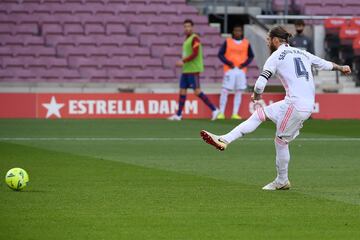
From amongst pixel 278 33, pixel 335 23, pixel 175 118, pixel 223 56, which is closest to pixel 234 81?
pixel 223 56

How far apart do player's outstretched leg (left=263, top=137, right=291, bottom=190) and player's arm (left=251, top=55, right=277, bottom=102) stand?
0.62 m

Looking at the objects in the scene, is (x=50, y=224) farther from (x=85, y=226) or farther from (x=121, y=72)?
(x=121, y=72)

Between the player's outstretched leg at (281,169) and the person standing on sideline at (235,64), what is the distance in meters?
15.6

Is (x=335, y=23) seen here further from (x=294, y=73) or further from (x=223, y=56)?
(x=294, y=73)

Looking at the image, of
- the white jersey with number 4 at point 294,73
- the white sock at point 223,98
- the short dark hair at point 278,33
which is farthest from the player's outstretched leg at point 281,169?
the white sock at point 223,98

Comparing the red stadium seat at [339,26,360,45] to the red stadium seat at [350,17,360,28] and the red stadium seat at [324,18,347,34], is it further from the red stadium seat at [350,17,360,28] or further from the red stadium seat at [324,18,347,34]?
the red stadium seat at [324,18,347,34]

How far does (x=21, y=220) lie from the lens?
377 inches

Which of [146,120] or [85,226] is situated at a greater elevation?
[85,226]

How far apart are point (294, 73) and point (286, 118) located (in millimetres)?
521

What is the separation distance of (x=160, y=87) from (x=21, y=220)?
859 inches

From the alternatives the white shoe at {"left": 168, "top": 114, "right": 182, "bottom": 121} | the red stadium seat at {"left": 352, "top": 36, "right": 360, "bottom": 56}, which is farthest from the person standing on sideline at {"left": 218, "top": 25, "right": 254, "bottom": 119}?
the red stadium seat at {"left": 352, "top": 36, "right": 360, "bottom": 56}

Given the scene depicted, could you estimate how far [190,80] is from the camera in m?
27.7

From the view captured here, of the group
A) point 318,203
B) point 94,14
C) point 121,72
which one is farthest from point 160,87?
point 318,203

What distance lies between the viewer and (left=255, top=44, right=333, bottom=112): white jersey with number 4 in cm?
1245
